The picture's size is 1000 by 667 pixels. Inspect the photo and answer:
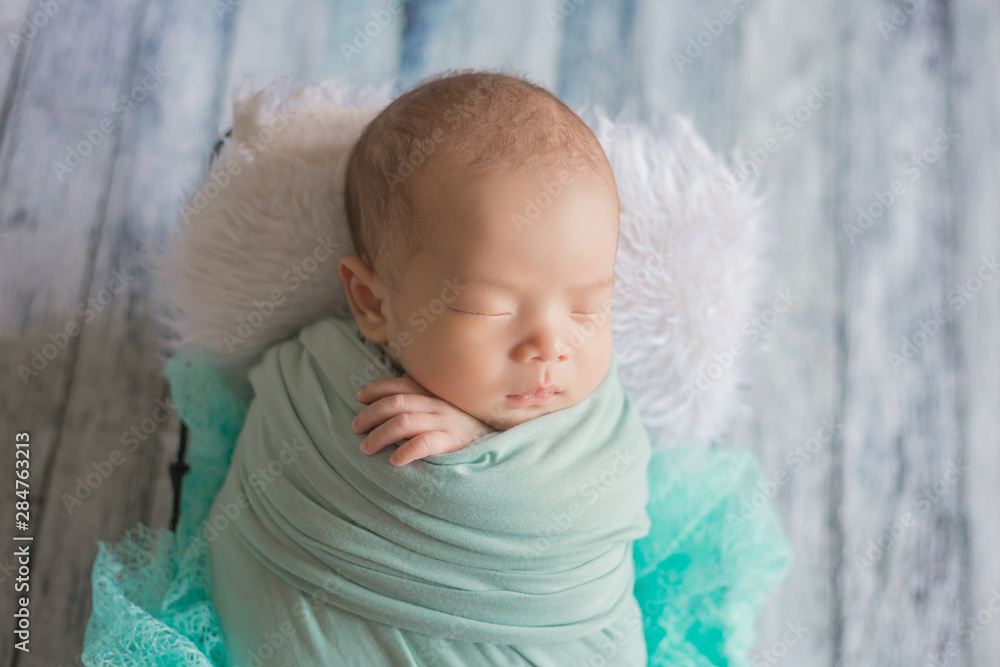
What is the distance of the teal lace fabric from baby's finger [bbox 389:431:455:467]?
393 millimetres

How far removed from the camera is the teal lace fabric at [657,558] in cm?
114

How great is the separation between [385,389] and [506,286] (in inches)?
9.7

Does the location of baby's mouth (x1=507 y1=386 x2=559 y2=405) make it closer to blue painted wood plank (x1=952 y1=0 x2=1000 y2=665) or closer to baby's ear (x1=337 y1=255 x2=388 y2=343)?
baby's ear (x1=337 y1=255 x2=388 y2=343)

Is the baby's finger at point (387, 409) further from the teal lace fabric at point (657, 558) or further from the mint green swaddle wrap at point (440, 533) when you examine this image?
the teal lace fabric at point (657, 558)

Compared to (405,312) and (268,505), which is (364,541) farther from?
(405,312)

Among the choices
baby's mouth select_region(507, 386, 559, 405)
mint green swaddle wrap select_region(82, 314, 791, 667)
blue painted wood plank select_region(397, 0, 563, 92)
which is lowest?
mint green swaddle wrap select_region(82, 314, 791, 667)

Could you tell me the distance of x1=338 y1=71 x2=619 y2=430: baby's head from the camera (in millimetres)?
1038

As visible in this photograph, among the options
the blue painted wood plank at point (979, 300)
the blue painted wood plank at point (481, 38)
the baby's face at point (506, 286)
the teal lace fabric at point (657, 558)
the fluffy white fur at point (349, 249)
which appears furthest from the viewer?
the blue painted wood plank at point (481, 38)

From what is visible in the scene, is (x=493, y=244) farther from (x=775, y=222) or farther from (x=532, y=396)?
(x=775, y=222)

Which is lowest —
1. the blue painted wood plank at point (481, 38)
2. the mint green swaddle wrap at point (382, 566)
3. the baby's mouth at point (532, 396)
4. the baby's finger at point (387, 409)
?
the mint green swaddle wrap at point (382, 566)

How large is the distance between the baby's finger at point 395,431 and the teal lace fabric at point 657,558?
358mm

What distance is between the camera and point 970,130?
1817 mm

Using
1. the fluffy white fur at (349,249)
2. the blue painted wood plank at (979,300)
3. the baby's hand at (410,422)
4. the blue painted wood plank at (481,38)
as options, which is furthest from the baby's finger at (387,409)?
the blue painted wood plank at (979,300)

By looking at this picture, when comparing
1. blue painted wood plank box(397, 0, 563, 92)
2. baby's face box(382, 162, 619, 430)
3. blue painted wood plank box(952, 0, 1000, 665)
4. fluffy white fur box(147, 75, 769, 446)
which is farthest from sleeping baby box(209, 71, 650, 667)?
blue painted wood plank box(952, 0, 1000, 665)
